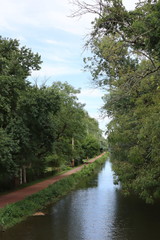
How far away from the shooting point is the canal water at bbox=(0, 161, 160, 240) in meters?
12.1

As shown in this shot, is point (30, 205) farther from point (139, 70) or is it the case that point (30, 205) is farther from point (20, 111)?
point (139, 70)

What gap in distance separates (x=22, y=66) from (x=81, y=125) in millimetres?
12627

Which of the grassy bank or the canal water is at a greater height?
the grassy bank

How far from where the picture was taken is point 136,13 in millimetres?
7508

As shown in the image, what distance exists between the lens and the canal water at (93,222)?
1210 cm

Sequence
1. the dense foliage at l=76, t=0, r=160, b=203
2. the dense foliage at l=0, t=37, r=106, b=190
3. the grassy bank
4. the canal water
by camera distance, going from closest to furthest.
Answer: the dense foliage at l=76, t=0, r=160, b=203
the canal water
the grassy bank
the dense foliage at l=0, t=37, r=106, b=190

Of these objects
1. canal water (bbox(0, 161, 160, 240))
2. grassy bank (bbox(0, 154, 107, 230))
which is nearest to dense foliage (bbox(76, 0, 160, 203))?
canal water (bbox(0, 161, 160, 240))

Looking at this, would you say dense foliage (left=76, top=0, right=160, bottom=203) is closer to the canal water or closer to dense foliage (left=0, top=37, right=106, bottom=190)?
the canal water

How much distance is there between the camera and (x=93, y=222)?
14086 mm

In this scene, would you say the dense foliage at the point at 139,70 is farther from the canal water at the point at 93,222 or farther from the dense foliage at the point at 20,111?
the dense foliage at the point at 20,111

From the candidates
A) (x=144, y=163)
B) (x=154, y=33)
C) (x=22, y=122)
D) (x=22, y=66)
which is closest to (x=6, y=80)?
(x=22, y=122)

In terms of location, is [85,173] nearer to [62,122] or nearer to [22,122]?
[62,122]

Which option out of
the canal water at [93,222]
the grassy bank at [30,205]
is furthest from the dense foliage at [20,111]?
the canal water at [93,222]

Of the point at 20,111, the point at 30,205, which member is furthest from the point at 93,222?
the point at 20,111
